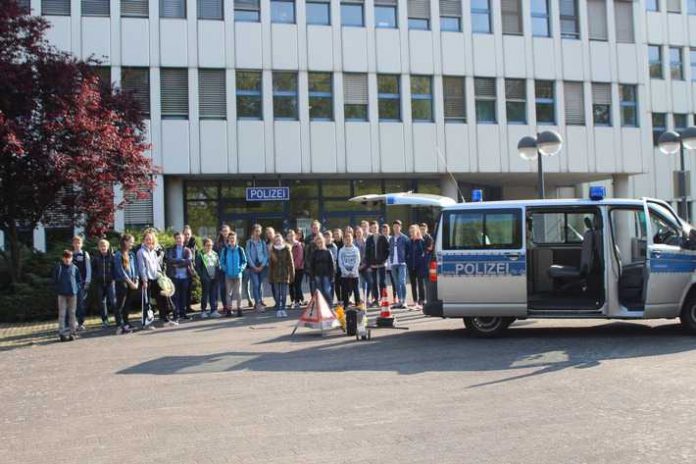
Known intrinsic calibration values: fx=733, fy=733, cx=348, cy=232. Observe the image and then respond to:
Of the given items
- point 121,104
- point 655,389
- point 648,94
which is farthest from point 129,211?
point 648,94

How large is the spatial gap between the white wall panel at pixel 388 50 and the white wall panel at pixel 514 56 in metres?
4.49

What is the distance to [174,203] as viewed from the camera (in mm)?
26344

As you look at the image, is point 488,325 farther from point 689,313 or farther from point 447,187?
point 447,187

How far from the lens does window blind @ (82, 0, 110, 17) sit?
982 inches

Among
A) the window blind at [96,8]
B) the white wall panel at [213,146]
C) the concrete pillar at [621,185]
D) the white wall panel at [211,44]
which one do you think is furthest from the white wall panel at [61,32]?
the concrete pillar at [621,185]

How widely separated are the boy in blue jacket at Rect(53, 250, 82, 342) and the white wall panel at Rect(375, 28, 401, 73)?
1725 cm

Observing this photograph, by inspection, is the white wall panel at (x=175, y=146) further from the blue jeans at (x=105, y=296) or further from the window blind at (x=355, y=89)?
the blue jeans at (x=105, y=296)

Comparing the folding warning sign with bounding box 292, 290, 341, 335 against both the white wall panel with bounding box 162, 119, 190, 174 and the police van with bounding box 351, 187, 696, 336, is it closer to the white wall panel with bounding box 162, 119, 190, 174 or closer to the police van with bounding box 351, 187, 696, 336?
the police van with bounding box 351, 187, 696, 336

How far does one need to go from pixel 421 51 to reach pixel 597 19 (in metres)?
8.17

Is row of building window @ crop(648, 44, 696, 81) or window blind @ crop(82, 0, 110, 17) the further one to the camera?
row of building window @ crop(648, 44, 696, 81)

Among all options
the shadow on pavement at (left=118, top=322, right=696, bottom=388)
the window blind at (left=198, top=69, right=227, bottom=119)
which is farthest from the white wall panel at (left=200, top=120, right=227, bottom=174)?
the shadow on pavement at (left=118, top=322, right=696, bottom=388)

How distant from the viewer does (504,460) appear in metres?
5.40

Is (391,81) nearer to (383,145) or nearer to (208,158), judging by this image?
(383,145)

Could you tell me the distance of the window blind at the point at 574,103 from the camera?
2989 centimetres
